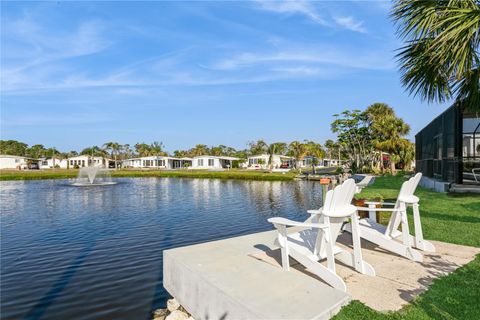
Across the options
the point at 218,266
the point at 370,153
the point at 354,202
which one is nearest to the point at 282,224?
the point at 218,266

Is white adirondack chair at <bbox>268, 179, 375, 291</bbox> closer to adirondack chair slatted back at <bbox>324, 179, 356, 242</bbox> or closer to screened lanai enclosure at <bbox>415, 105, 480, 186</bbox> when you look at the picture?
adirondack chair slatted back at <bbox>324, 179, 356, 242</bbox>

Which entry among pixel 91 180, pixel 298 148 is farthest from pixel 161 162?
pixel 91 180

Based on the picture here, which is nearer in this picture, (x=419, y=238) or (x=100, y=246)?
(x=419, y=238)

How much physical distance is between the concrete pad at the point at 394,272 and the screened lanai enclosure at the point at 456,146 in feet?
29.0

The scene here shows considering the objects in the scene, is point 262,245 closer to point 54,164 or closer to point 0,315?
point 0,315

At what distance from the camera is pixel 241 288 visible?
3.44 metres

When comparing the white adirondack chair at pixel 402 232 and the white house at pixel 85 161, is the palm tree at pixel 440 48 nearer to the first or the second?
the white adirondack chair at pixel 402 232

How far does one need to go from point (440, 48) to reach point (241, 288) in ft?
17.2

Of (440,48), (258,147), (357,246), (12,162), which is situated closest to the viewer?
(357,246)

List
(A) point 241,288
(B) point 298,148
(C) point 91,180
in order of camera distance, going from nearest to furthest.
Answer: (A) point 241,288 < (C) point 91,180 < (B) point 298,148

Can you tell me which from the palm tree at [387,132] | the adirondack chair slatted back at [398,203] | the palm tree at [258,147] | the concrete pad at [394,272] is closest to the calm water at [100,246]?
the concrete pad at [394,272]

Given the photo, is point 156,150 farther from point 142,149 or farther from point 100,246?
point 100,246

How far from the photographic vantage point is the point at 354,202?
23.7 ft

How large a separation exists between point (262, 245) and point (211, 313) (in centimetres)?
188
